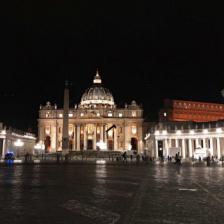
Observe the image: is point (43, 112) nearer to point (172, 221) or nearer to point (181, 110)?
point (181, 110)

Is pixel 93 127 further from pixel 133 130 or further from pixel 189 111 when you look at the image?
pixel 189 111

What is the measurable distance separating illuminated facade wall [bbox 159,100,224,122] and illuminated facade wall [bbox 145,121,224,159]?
2750 cm

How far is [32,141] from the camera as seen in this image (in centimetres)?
12300

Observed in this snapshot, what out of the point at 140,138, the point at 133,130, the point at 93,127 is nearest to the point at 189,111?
the point at 140,138

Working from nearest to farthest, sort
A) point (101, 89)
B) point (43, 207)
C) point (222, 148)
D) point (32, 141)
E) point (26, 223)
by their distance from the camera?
point (26, 223) < point (43, 207) < point (222, 148) < point (32, 141) < point (101, 89)

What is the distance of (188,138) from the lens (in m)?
85.9

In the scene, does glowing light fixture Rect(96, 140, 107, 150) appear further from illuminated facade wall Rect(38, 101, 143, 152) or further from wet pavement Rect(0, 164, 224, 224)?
wet pavement Rect(0, 164, 224, 224)

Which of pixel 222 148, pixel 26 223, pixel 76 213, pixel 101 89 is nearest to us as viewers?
pixel 26 223

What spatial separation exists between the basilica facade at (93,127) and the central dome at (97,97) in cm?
1006

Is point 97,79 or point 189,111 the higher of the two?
point 97,79

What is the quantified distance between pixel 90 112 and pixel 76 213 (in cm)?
11872

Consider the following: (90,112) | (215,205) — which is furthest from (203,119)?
(215,205)

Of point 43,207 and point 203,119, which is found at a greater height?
point 203,119

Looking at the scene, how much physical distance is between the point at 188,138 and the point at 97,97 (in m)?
63.7
